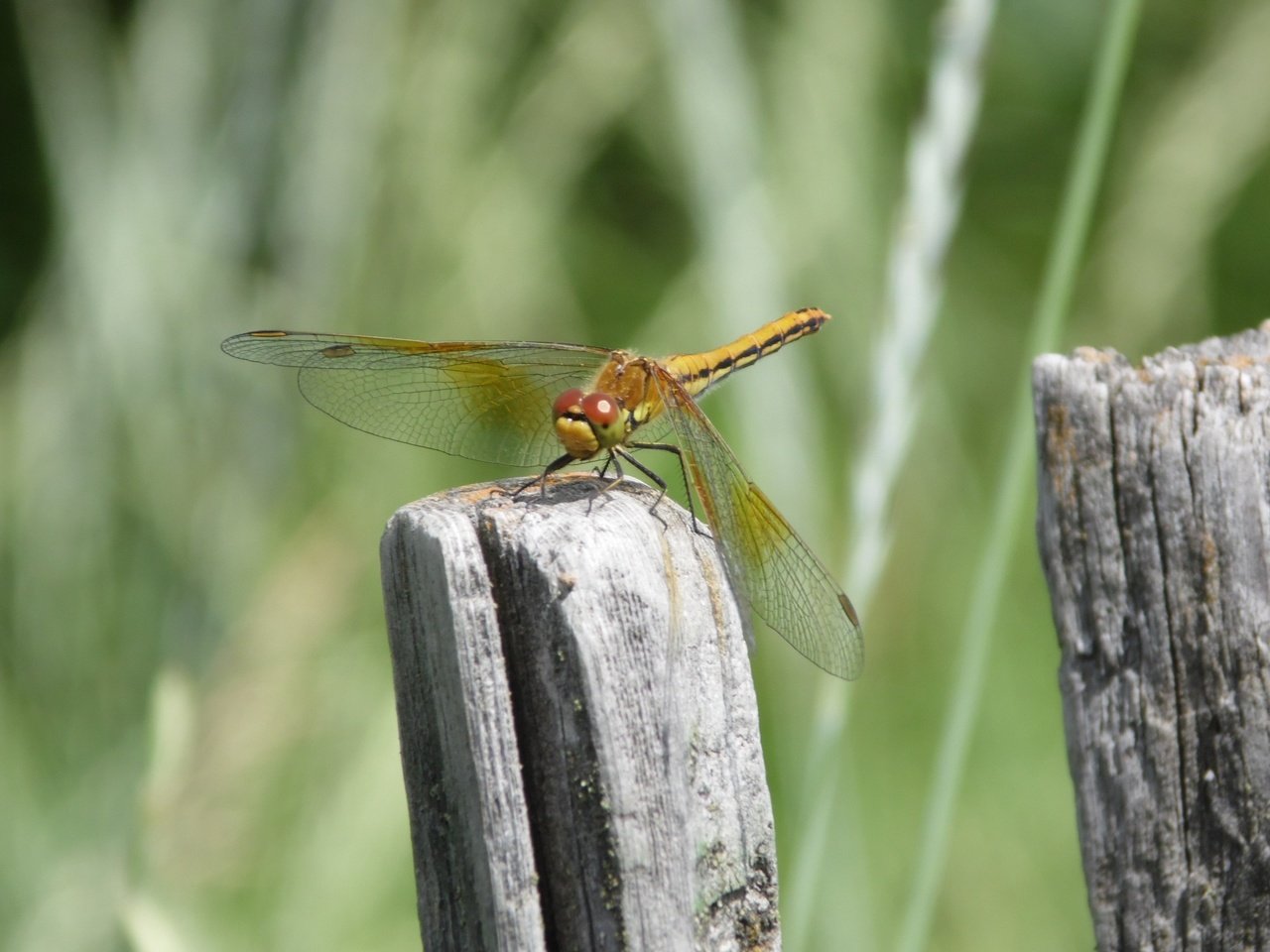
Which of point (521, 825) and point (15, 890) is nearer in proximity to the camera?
point (521, 825)

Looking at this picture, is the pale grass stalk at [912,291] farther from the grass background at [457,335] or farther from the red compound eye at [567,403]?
the red compound eye at [567,403]

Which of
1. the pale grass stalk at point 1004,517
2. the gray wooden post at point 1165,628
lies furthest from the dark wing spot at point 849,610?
the gray wooden post at point 1165,628

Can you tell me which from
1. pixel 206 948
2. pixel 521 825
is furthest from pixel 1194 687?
pixel 206 948

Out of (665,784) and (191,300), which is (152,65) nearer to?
(191,300)

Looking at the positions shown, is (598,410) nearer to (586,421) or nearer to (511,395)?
(586,421)

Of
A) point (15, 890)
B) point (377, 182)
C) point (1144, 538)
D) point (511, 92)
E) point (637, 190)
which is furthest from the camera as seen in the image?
point (637, 190)

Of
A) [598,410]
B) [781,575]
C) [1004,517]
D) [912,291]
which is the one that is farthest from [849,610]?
[598,410]

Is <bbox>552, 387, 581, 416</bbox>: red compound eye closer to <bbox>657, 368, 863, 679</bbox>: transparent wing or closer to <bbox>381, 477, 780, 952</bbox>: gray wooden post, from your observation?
<bbox>657, 368, 863, 679</bbox>: transparent wing
